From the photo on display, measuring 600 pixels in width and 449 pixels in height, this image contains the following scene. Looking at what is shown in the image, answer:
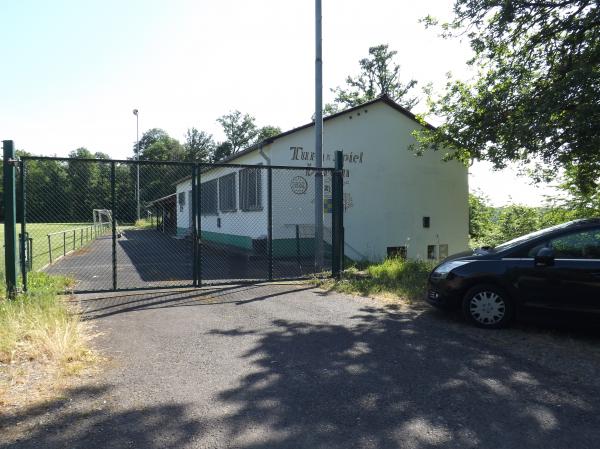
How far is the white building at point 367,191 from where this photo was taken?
14.2 metres

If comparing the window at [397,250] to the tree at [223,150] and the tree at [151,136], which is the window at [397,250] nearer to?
the tree at [223,150]

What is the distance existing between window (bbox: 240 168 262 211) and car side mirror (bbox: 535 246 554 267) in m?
10.3

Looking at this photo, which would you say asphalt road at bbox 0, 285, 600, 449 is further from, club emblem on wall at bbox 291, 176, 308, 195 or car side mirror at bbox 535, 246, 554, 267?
club emblem on wall at bbox 291, 176, 308, 195

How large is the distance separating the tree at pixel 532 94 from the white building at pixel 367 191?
325 centimetres

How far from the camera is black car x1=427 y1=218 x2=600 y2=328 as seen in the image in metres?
5.39

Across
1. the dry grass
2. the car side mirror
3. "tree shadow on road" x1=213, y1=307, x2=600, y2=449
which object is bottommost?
"tree shadow on road" x1=213, y1=307, x2=600, y2=449

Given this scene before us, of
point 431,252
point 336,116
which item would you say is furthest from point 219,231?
point 431,252

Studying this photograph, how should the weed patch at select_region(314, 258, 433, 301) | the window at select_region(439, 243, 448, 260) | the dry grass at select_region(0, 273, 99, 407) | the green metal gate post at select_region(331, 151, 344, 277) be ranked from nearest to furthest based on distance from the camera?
the dry grass at select_region(0, 273, 99, 407)
the weed patch at select_region(314, 258, 433, 301)
the green metal gate post at select_region(331, 151, 344, 277)
the window at select_region(439, 243, 448, 260)

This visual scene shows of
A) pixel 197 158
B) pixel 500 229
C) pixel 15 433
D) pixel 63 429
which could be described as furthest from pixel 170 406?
pixel 197 158

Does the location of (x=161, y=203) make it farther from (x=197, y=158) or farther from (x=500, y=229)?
(x=197, y=158)

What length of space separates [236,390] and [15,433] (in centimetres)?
161

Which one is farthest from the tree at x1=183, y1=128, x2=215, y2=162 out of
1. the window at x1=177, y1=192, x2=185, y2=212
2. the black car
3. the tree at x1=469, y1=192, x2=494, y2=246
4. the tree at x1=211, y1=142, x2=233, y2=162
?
the black car

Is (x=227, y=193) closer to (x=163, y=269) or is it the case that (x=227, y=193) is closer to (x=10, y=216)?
(x=163, y=269)

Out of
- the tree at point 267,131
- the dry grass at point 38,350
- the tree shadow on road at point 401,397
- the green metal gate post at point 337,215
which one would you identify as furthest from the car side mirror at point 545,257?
the tree at point 267,131
